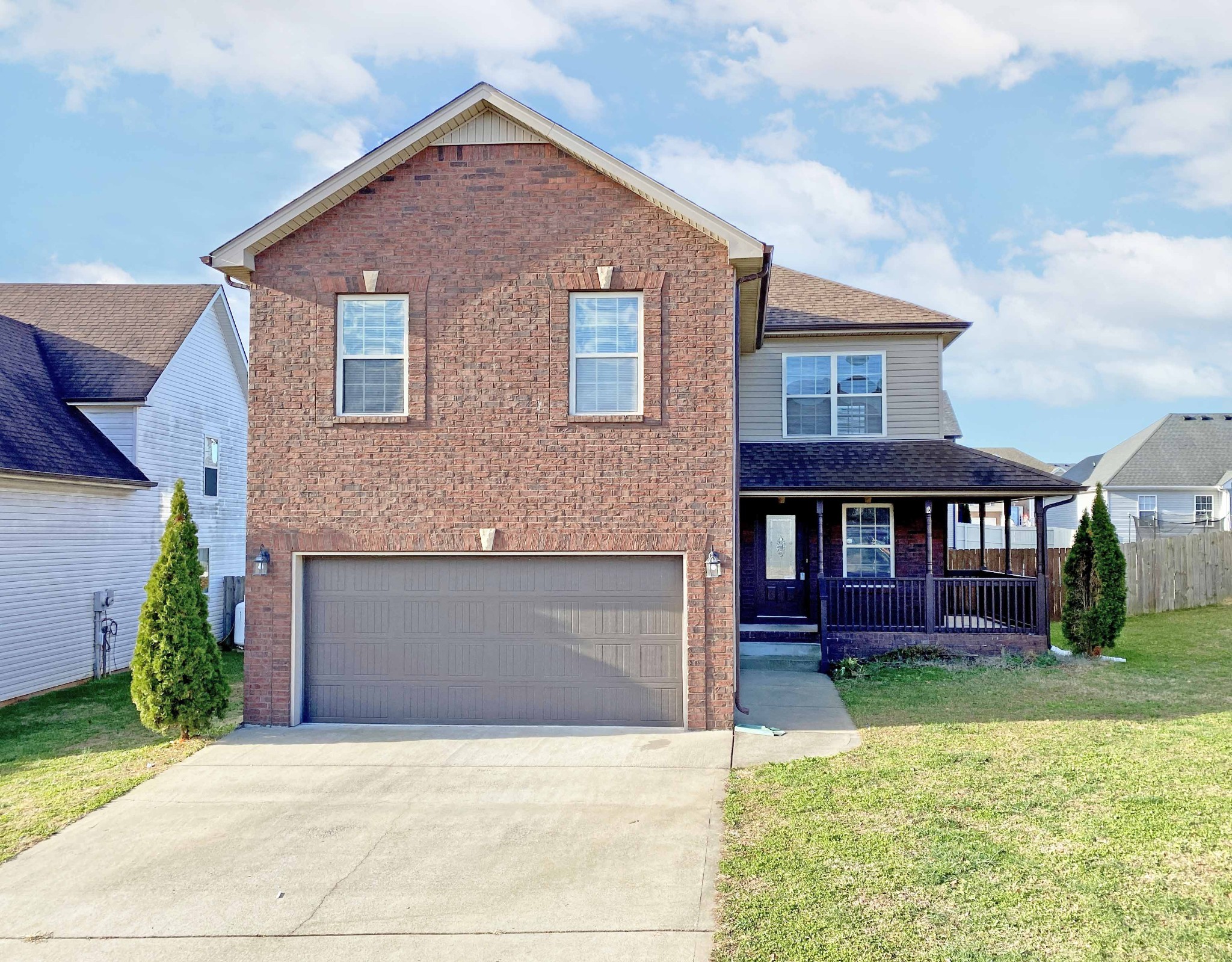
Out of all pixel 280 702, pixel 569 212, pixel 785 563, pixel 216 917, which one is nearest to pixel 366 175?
pixel 569 212

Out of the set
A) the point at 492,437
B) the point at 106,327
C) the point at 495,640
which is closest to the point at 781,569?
the point at 495,640

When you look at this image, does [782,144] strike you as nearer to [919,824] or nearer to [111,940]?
[919,824]

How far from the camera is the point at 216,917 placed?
17.5ft

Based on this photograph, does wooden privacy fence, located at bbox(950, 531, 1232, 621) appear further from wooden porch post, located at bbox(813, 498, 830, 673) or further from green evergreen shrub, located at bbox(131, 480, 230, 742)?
green evergreen shrub, located at bbox(131, 480, 230, 742)

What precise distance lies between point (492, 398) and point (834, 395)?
8218 millimetres

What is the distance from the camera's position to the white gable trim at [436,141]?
968 centimetres

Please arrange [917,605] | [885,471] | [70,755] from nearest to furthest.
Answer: [70,755], [917,605], [885,471]

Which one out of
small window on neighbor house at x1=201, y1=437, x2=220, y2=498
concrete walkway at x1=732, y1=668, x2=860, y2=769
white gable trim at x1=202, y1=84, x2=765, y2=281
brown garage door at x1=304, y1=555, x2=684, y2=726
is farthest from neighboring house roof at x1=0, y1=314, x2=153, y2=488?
concrete walkway at x1=732, y1=668, x2=860, y2=769

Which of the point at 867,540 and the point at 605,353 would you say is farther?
the point at 867,540

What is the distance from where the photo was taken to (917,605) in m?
13.8

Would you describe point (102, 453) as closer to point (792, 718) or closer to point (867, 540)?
point (792, 718)

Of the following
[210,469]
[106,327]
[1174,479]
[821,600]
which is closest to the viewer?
[821,600]

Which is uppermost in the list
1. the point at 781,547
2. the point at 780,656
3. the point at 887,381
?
the point at 887,381

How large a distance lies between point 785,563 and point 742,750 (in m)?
7.61
